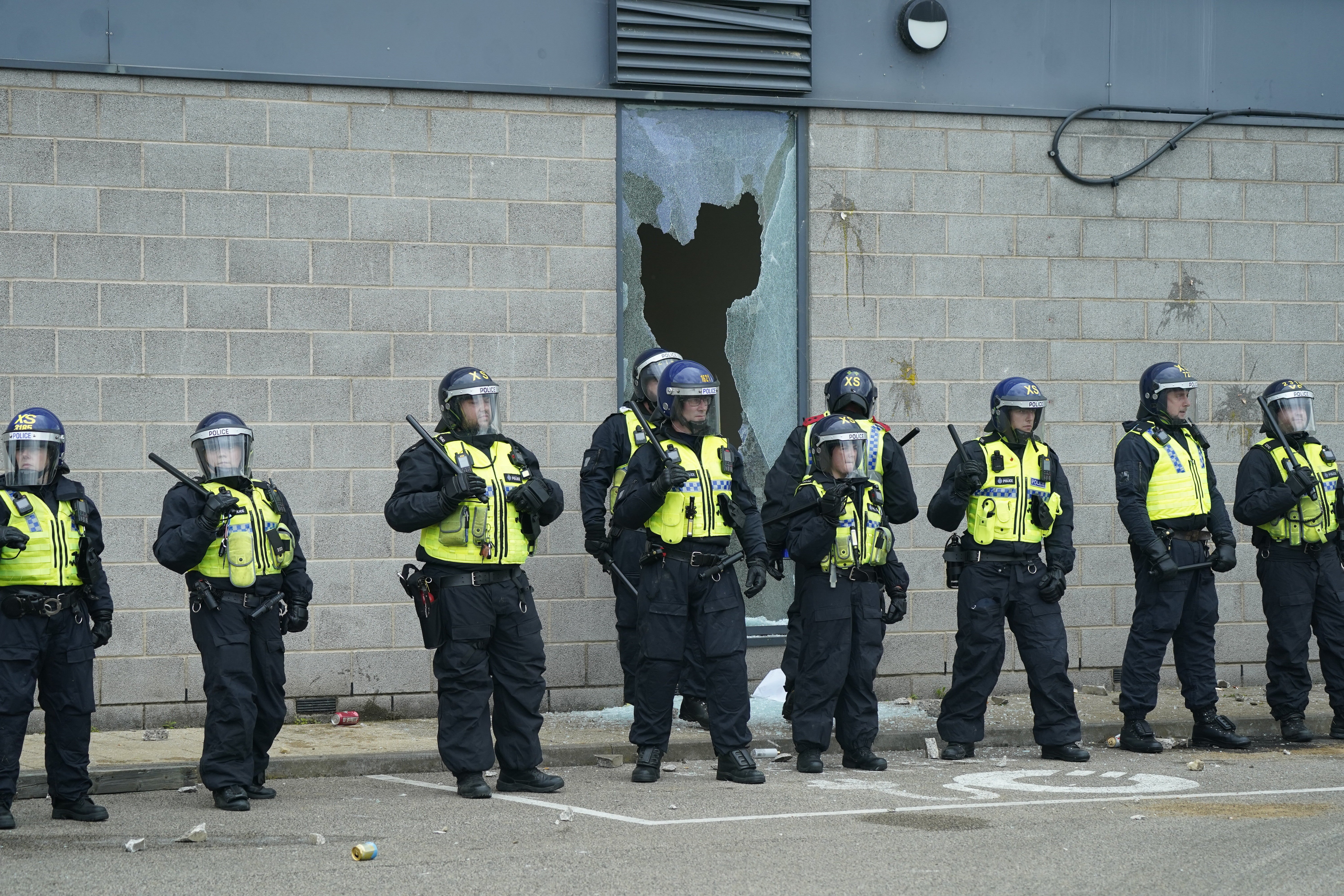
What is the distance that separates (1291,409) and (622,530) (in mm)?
4273

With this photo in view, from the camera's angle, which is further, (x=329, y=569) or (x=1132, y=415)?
(x=1132, y=415)

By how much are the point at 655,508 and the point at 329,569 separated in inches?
111

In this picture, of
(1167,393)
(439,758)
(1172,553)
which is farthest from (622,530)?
(1167,393)

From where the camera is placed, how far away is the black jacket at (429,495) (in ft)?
24.8

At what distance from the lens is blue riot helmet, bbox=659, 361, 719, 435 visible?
816 centimetres

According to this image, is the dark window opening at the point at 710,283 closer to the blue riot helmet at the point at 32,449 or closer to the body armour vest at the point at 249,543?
the body armour vest at the point at 249,543

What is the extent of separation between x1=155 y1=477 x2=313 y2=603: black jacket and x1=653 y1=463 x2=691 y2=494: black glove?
1.85 metres

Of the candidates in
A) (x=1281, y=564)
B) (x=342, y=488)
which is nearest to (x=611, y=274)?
(x=342, y=488)

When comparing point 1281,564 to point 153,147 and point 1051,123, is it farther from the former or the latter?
point 153,147

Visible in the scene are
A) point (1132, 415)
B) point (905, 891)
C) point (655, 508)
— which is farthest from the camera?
point (1132, 415)

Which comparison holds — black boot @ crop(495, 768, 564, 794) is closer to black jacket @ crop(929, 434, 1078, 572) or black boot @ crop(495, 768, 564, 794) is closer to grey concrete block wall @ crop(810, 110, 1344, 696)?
black jacket @ crop(929, 434, 1078, 572)

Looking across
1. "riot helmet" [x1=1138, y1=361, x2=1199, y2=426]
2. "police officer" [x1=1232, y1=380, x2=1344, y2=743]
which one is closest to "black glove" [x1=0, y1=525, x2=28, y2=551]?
"riot helmet" [x1=1138, y1=361, x2=1199, y2=426]

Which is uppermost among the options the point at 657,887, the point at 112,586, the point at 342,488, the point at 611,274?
the point at 611,274

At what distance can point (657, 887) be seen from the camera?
559 cm
